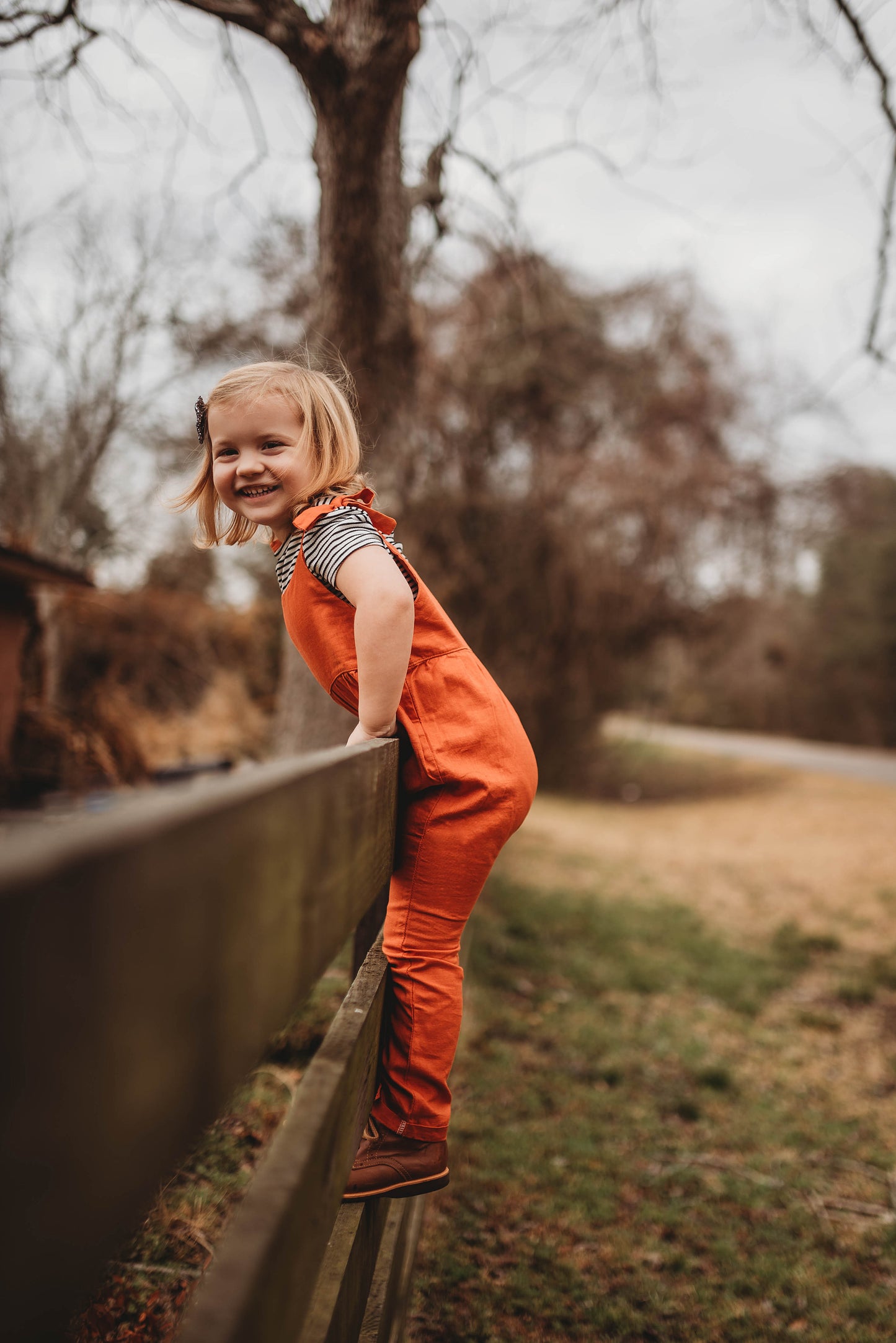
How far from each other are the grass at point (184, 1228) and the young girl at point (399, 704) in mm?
289

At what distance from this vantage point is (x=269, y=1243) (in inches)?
22.2

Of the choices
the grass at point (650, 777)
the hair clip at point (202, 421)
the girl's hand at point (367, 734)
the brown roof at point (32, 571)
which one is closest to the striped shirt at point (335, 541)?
the girl's hand at point (367, 734)

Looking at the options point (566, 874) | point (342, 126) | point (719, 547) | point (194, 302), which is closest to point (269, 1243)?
point (342, 126)

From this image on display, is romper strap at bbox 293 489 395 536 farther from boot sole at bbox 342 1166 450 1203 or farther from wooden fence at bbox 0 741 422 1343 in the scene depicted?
boot sole at bbox 342 1166 450 1203

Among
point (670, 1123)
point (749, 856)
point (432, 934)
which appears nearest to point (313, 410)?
point (432, 934)

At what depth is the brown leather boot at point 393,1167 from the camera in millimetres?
1292

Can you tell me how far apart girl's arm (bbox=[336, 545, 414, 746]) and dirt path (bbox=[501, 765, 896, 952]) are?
601 cm

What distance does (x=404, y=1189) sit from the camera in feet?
4.43

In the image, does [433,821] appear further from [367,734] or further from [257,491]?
[257,491]

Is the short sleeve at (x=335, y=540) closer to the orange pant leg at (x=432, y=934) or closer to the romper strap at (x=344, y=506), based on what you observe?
the romper strap at (x=344, y=506)

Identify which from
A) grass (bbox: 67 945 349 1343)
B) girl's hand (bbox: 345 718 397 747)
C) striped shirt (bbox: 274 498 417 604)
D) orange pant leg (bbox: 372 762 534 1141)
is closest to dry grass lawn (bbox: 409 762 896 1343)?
grass (bbox: 67 945 349 1343)

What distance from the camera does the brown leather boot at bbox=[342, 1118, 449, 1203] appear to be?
1.29m

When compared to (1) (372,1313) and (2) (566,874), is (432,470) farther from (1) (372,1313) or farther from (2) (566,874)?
(1) (372,1313)

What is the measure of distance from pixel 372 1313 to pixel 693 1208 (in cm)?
189
